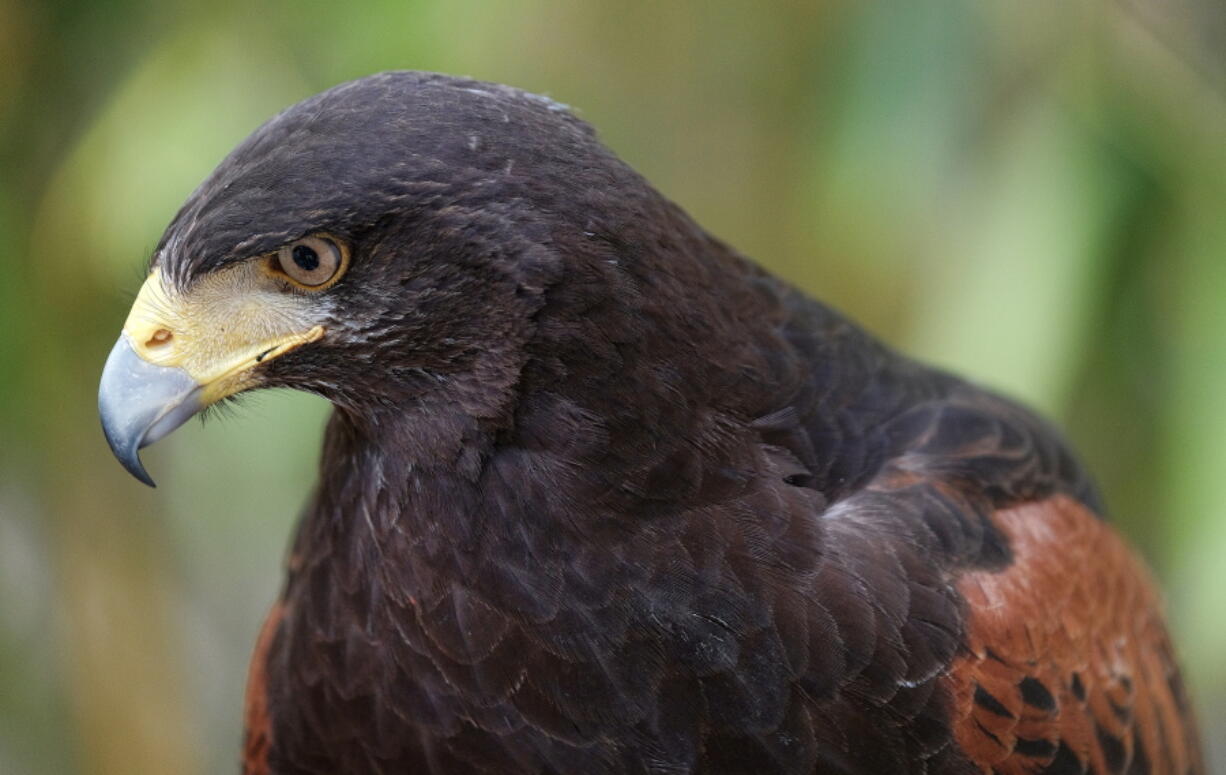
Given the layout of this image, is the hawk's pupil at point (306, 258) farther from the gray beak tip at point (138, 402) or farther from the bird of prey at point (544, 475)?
the gray beak tip at point (138, 402)

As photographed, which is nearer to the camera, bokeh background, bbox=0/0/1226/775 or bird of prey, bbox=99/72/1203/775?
bird of prey, bbox=99/72/1203/775

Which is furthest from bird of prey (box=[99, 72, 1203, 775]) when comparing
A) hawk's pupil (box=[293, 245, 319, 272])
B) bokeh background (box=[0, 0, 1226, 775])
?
bokeh background (box=[0, 0, 1226, 775])

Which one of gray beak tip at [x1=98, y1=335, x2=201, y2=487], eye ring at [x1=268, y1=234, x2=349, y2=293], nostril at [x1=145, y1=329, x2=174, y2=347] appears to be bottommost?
gray beak tip at [x1=98, y1=335, x2=201, y2=487]

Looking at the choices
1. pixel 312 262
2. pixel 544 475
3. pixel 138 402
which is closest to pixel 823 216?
pixel 544 475

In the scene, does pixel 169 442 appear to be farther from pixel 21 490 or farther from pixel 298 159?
pixel 298 159

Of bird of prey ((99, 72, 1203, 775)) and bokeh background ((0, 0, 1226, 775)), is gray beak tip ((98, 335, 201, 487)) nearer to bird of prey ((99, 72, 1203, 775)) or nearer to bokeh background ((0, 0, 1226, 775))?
bird of prey ((99, 72, 1203, 775))

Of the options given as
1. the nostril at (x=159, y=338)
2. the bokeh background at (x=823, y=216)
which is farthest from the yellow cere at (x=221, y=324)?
the bokeh background at (x=823, y=216)
